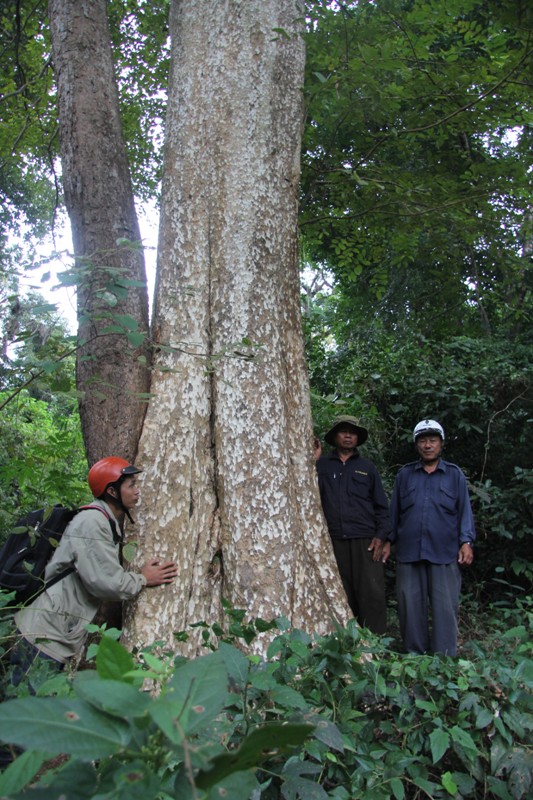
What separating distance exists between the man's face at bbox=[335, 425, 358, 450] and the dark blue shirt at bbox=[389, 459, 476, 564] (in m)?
0.56

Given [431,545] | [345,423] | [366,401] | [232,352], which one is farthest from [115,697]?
[366,401]

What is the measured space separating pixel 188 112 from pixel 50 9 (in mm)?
1358

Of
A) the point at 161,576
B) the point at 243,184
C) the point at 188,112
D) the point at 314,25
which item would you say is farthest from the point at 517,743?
the point at 314,25

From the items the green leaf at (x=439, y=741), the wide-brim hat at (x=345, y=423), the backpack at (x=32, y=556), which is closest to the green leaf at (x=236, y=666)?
the green leaf at (x=439, y=741)

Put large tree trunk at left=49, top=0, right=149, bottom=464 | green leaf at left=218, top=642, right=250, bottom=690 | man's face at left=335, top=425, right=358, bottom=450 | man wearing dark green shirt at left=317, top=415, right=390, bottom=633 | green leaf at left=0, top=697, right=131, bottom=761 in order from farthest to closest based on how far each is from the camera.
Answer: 1. man's face at left=335, top=425, right=358, bottom=450
2. man wearing dark green shirt at left=317, top=415, right=390, bottom=633
3. large tree trunk at left=49, top=0, right=149, bottom=464
4. green leaf at left=218, top=642, right=250, bottom=690
5. green leaf at left=0, top=697, right=131, bottom=761

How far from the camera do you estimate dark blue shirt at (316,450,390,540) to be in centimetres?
534

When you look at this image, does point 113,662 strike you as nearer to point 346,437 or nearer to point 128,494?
point 128,494

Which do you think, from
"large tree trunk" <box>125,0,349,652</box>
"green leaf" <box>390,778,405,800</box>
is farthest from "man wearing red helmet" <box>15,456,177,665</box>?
"green leaf" <box>390,778,405,800</box>

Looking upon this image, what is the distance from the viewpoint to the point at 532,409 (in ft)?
23.2

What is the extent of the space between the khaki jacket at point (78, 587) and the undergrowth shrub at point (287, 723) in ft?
1.43

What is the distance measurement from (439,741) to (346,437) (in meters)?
3.44

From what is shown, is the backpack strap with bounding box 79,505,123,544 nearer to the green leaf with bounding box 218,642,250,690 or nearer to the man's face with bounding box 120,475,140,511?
the man's face with bounding box 120,475,140,511

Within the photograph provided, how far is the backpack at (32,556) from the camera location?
3297 mm

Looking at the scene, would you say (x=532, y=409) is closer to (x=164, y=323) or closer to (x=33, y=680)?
(x=164, y=323)
